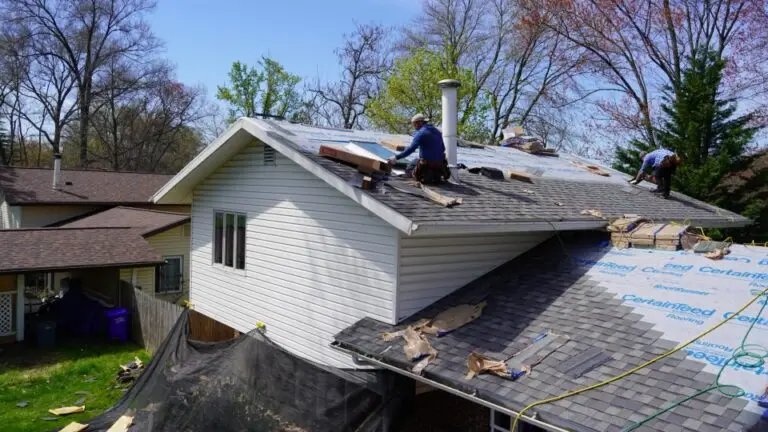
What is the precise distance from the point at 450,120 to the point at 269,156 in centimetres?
345

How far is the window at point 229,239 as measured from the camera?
11.3 meters

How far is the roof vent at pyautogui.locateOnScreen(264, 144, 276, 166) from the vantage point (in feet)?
33.6

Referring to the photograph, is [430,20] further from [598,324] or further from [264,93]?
[598,324]

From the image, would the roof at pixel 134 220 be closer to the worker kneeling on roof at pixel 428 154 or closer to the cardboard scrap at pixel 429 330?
the worker kneeling on roof at pixel 428 154

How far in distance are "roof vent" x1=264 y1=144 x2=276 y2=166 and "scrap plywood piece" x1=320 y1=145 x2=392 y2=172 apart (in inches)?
76.2

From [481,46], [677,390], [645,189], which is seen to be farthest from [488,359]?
[481,46]

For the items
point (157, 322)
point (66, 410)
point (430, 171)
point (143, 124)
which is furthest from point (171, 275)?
point (143, 124)

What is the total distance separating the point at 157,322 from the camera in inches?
546

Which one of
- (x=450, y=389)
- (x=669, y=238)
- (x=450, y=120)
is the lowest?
(x=450, y=389)

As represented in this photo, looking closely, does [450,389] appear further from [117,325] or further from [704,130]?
[704,130]

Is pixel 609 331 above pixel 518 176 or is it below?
below

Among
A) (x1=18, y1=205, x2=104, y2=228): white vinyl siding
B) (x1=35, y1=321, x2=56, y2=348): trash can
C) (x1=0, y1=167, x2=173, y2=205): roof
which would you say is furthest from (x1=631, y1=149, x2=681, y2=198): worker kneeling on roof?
(x1=18, y1=205, x2=104, y2=228): white vinyl siding

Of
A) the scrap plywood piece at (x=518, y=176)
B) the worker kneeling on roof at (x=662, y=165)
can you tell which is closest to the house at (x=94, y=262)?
the scrap plywood piece at (x=518, y=176)

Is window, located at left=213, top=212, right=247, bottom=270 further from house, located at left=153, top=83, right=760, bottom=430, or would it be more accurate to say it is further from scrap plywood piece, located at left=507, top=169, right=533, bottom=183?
scrap plywood piece, located at left=507, top=169, right=533, bottom=183
